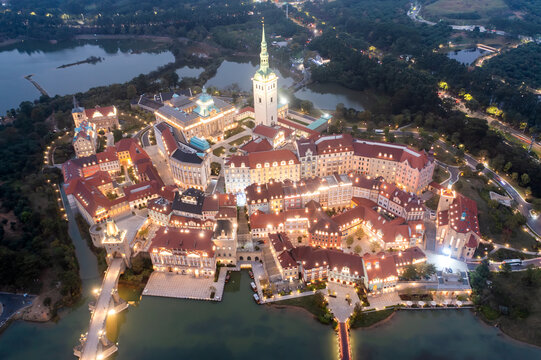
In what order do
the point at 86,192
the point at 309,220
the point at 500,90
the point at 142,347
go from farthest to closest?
the point at 500,90 → the point at 86,192 → the point at 309,220 → the point at 142,347

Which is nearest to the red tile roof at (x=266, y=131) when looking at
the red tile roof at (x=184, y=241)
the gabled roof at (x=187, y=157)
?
the gabled roof at (x=187, y=157)

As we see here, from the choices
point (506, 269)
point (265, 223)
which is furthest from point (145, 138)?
point (506, 269)

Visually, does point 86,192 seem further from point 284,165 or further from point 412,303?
point 412,303

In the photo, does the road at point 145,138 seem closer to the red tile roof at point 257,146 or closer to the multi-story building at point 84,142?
the multi-story building at point 84,142

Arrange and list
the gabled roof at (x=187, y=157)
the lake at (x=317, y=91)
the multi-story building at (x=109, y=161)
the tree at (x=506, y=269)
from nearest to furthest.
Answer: the tree at (x=506, y=269) < the gabled roof at (x=187, y=157) < the multi-story building at (x=109, y=161) < the lake at (x=317, y=91)

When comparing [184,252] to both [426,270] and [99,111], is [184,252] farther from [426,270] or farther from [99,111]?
[99,111]

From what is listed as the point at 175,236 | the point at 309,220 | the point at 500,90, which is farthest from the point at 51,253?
the point at 500,90

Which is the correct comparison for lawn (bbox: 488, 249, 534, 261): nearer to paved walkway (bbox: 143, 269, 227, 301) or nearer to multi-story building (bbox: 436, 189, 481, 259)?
multi-story building (bbox: 436, 189, 481, 259)
